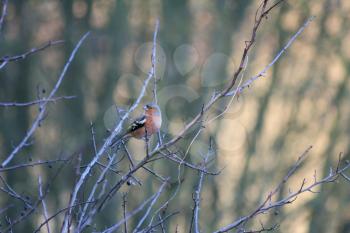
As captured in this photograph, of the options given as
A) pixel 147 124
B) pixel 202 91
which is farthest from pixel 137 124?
pixel 202 91

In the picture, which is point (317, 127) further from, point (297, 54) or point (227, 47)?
point (227, 47)

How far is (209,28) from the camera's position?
50.1ft

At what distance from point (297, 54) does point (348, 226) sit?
3755 millimetres

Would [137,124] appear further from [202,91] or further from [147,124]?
[202,91]

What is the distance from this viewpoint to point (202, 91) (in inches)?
599

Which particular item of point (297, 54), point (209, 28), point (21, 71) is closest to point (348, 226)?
point (297, 54)

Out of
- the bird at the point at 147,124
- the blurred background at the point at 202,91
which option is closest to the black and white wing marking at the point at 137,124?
the bird at the point at 147,124

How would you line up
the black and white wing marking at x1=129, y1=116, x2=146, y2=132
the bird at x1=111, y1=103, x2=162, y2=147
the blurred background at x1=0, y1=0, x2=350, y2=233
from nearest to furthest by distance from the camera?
1. the bird at x1=111, y1=103, x2=162, y2=147
2. the black and white wing marking at x1=129, y1=116, x2=146, y2=132
3. the blurred background at x1=0, y1=0, x2=350, y2=233

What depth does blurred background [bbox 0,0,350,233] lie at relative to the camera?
14609 millimetres

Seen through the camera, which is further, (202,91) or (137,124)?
(202,91)

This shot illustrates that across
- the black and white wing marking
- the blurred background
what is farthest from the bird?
the blurred background

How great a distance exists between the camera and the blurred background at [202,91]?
14609 millimetres

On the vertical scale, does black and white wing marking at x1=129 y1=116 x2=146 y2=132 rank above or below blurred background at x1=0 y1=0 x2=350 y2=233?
below

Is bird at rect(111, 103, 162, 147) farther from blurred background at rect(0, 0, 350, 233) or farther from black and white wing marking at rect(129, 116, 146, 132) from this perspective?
blurred background at rect(0, 0, 350, 233)
